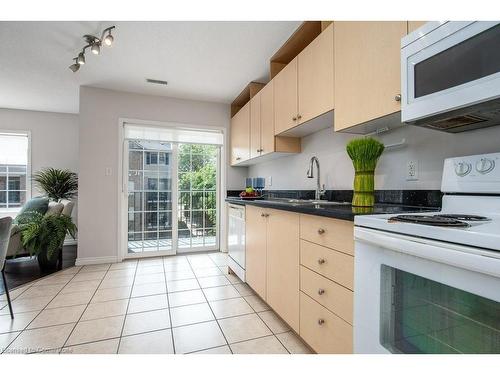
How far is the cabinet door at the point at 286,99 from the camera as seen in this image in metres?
2.14

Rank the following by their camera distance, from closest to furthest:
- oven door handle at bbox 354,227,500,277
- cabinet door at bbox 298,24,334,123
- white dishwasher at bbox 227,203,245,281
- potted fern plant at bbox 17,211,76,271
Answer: oven door handle at bbox 354,227,500,277 < cabinet door at bbox 298,24,334,123 < white dishwasher at bbox 227,203,245,281 < potted fern plant at bbox 17,211,76,271

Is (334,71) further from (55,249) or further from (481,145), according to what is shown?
(55,249)

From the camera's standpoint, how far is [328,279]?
50.9 inches

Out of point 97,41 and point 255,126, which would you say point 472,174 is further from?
point 97,41

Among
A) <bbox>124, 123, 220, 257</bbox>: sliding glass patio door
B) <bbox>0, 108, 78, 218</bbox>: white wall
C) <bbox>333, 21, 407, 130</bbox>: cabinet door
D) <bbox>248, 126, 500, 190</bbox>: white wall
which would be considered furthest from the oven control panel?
<bbox>0, 108, 78, 218</bbox>: white wall

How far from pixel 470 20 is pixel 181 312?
236 centimetres

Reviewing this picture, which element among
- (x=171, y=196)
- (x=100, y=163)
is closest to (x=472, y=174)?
(x=171, y=196)

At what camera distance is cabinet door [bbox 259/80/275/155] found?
2.58m

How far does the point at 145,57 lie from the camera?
262 cm

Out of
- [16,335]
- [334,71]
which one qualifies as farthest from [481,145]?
[16,335]

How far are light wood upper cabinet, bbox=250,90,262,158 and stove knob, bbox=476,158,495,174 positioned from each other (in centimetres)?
204

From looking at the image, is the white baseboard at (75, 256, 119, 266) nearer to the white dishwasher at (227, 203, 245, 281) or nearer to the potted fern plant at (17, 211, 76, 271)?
the potted fern plant at (17, 211, 76, 271)

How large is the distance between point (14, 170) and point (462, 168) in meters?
6.18

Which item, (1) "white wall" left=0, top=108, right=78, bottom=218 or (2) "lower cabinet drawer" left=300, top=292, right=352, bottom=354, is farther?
(1) "white wall" left=0, top=108, right=78, bottom=218
